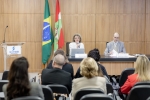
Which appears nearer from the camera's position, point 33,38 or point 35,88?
point 35,88

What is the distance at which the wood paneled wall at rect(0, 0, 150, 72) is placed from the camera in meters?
9.33

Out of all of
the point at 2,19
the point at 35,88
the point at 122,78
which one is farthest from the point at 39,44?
the point at 35,88

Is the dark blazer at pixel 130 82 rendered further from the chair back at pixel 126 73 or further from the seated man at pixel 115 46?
the seated man at pixel 115 46

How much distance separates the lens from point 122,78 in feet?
15.7

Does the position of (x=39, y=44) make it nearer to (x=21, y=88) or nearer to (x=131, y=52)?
(x=131, y=52)

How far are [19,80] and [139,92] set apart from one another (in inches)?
58.9

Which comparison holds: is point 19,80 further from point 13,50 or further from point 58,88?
point 13,50

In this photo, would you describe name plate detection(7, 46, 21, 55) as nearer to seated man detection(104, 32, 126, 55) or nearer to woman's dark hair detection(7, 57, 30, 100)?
seated man detection(104, 32, 126, 55)

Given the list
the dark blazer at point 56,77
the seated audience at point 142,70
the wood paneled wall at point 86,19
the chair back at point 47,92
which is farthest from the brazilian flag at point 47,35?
the chair back at point 47,92

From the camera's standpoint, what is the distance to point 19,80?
2.88 m

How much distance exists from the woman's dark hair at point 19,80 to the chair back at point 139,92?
1328 millimetres

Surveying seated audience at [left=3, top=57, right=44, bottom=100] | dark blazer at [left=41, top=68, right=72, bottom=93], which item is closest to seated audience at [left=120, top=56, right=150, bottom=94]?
dark blazer at [left=41, top=68, right=72, bottom=93]

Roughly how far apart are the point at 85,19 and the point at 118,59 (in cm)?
280

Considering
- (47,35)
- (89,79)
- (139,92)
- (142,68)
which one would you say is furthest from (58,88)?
(47,35)
